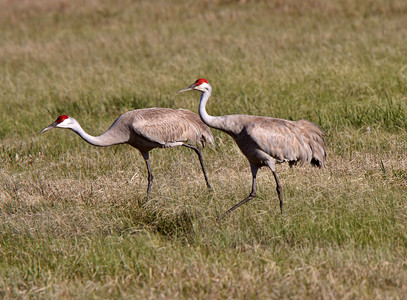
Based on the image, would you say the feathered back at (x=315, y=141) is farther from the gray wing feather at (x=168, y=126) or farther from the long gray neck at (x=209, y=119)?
the gray wing feather at (x=168, y=126)

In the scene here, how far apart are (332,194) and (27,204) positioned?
284 cm

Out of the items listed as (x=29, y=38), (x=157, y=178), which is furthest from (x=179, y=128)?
(x=29, y=38)

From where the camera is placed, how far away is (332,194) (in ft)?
16.7

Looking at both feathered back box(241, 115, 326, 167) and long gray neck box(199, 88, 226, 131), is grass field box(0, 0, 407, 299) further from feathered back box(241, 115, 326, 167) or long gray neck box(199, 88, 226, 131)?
long gray neck box(199, 88, 226, 131)

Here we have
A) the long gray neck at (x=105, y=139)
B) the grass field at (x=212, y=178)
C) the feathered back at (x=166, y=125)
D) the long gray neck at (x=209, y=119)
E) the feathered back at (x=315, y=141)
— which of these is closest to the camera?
the grass field at (x=212, y=178)

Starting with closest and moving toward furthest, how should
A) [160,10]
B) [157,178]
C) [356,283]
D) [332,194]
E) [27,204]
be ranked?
[356,283] < [332,194] < [27,204] < [157,178] < [160,10]

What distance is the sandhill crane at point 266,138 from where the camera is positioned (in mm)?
5051

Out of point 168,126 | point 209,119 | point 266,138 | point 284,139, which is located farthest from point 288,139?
point 168,126

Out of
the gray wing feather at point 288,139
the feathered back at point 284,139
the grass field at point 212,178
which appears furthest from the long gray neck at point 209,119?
the grass field at point 212,178

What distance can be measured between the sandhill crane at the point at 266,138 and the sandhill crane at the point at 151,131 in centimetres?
67

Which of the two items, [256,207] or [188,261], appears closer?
[188,261]

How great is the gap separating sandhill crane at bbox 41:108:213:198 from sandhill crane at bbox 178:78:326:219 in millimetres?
671

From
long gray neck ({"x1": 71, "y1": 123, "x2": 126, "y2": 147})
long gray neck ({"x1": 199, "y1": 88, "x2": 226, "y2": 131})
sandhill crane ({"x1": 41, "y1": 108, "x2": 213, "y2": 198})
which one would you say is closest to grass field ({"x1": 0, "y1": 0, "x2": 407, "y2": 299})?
sandhill crane ({"x1": 41, "y1": 108, "x2": 213, "y2": 198})

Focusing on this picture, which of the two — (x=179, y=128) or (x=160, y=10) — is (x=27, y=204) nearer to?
(x=179, y=128)
